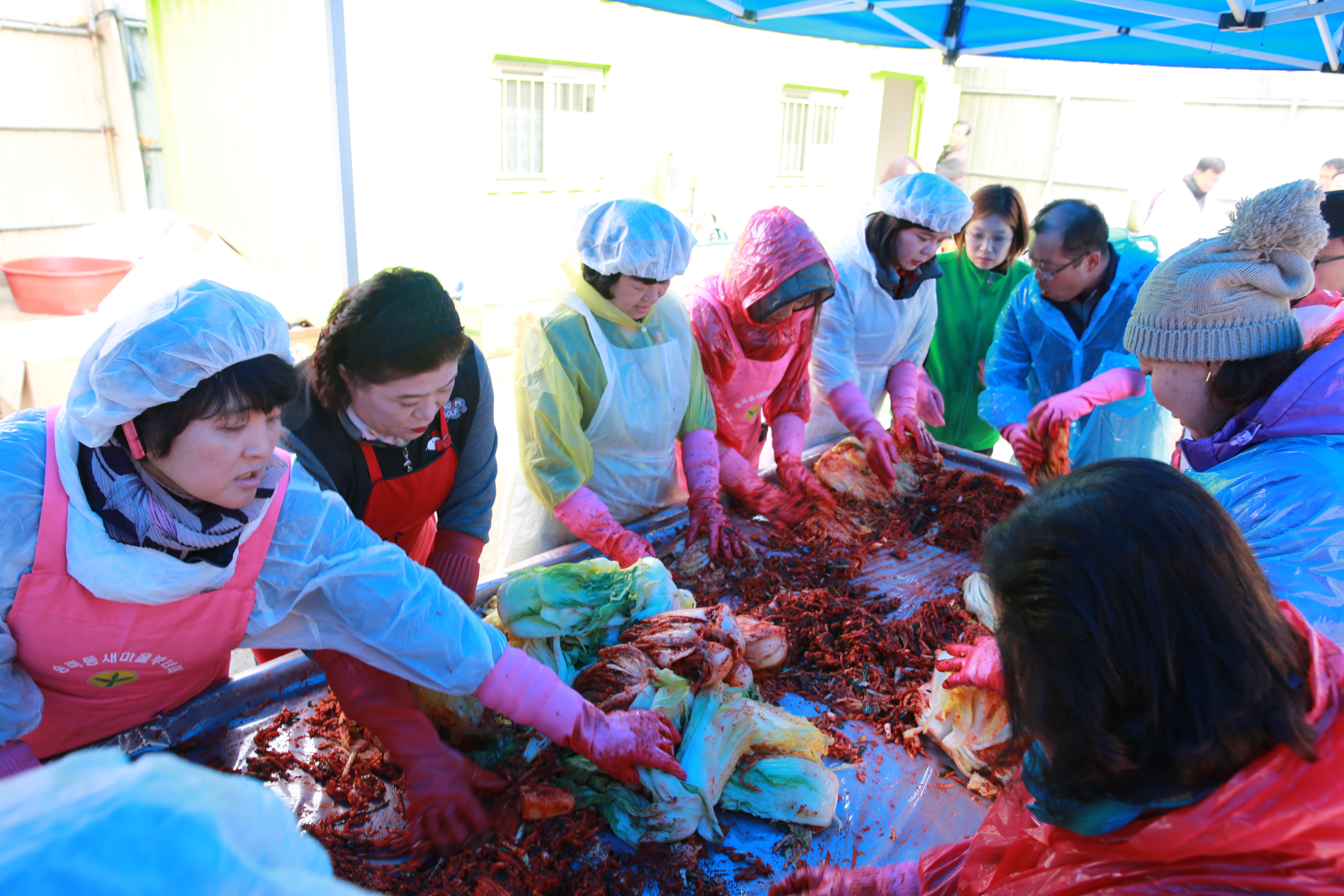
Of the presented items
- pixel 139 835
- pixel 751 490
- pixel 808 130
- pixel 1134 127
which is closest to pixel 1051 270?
pixel 751 490

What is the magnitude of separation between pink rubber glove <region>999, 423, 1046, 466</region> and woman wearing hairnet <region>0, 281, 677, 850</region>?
7.77 ft

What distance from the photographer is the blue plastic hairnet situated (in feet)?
1.47

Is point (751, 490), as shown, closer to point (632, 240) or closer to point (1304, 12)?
point (632, 240)

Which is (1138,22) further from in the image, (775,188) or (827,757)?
(775,188)

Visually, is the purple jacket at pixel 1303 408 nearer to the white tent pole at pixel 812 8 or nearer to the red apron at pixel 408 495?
the red apron at pixel 408 495

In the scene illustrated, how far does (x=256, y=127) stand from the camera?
7.75 metres

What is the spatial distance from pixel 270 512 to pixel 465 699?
587mm

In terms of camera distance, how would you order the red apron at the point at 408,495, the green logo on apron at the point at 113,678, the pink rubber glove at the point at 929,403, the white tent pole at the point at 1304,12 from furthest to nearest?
the pink rubber glove at the point at 929,403 → the white tent pole at the point at 1304,12 → the red apron at the point at 408,495 → the green logo on apron at the point at 113,678

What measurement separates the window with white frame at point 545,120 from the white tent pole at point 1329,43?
23.6ft

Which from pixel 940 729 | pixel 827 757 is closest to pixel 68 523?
pixel 827 757

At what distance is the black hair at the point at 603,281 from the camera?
8.70 ft

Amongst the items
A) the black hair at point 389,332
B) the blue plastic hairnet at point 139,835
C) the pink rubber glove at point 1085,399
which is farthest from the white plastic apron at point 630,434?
the blue plastic hairnet at point 139,835

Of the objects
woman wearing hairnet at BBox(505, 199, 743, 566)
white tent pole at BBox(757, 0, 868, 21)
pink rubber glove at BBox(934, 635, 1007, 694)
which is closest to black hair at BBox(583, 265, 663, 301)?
woman wearing hairnet at BBox(505, 199, 743, 566)

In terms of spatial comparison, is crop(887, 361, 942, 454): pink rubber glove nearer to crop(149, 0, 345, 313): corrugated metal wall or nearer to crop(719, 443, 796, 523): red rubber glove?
crop(719, 443, 796, 523): red rubber glove
